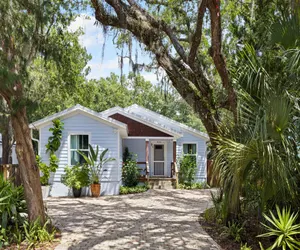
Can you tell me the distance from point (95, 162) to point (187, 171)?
5.86 meters

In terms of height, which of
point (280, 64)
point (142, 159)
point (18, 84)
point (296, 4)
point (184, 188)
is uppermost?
point (296, 4)

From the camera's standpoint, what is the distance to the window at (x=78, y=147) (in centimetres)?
1402

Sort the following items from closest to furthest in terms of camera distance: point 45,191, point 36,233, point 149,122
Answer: point 36,233
point 45,191
point 149,122

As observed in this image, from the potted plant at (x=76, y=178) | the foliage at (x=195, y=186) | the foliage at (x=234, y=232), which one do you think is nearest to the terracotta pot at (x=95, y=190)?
the potted plant at (x=76, y=178)

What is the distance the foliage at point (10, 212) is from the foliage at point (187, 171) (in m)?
11.7

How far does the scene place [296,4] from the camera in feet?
18.4

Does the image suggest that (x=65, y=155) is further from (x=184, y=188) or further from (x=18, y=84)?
(x=18, y=84)

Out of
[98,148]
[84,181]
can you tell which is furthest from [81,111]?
[84,181]

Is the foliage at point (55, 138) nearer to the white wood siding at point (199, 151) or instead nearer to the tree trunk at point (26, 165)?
the tree trunk at point (26, 165)

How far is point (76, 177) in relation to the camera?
13.3 m

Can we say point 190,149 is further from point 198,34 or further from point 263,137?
point 263,137

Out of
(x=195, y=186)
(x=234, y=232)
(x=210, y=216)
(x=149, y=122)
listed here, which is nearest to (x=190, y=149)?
(x=195, y=186)

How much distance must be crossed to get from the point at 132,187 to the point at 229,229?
8.79 m

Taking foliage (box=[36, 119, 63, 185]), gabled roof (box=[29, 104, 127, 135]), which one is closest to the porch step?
gabled roof (box=[29, 104, 127, 135])
